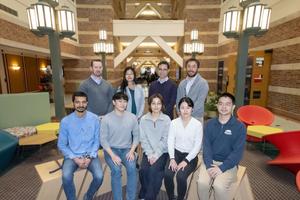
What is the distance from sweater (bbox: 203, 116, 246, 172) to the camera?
214cm

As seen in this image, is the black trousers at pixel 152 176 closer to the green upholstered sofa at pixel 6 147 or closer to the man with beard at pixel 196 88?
the man with beard at pixel 196 88

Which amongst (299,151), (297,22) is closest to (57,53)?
(299,151)

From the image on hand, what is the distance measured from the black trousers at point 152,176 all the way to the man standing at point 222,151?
0.47 meters

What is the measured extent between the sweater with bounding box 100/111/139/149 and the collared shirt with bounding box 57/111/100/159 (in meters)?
0.12

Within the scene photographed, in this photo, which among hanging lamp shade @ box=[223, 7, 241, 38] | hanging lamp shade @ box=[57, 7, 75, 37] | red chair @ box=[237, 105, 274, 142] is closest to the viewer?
hanging lamp shade @ box=[223, 7, 241, 38]

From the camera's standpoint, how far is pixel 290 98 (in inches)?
237

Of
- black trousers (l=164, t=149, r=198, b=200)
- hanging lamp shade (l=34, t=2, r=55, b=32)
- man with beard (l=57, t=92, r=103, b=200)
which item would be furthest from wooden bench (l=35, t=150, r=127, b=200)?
Answer: hanging lamp shade (l=34, t=2, r=55, b=32)

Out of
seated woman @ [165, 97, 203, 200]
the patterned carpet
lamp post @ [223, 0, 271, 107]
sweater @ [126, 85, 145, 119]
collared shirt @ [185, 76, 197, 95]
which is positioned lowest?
the patterned carpet

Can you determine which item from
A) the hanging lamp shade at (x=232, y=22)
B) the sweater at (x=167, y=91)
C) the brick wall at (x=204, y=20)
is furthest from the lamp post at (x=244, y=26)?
the brick wall at (x=204, y=20)

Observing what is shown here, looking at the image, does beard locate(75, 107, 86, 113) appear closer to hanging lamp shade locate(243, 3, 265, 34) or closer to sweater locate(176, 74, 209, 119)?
sweater locate(176, 74, 209, 119)

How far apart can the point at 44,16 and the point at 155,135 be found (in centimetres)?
344

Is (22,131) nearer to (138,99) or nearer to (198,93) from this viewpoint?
(138,99)

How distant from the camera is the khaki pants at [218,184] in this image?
6.56 ft

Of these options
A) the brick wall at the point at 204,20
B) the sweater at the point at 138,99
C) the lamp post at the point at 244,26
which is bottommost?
the sweater at the point at 138,99
